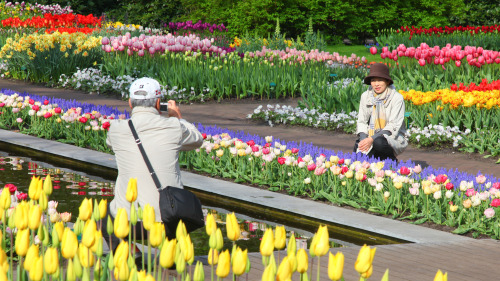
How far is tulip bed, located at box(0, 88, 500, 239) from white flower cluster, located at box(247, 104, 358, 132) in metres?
2.32

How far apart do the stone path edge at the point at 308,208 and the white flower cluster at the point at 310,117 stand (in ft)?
10.5

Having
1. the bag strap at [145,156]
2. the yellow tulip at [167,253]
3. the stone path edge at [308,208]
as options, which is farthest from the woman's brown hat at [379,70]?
the yellow tulip at [167,253]

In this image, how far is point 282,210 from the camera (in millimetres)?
6777

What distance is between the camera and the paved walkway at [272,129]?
8.98 metres

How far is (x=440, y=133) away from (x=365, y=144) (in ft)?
8.60

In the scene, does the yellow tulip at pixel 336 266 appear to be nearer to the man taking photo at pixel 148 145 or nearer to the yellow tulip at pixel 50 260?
the yellow tulip at pixel 50 260

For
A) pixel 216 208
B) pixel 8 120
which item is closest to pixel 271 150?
pixel 216 208

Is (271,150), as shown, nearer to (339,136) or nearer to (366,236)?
(366,236)

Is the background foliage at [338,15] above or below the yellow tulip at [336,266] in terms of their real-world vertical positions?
below

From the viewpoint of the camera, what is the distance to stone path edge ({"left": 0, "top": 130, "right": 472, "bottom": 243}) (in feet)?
19.7

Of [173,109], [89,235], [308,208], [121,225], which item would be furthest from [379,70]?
[89,235]

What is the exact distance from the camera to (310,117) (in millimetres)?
11234

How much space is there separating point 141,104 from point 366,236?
230 cm

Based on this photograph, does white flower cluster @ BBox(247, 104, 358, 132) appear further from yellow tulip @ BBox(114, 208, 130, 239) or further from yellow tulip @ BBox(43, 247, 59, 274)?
yellow tulip @ BBox(43, 247, 59, 274)
